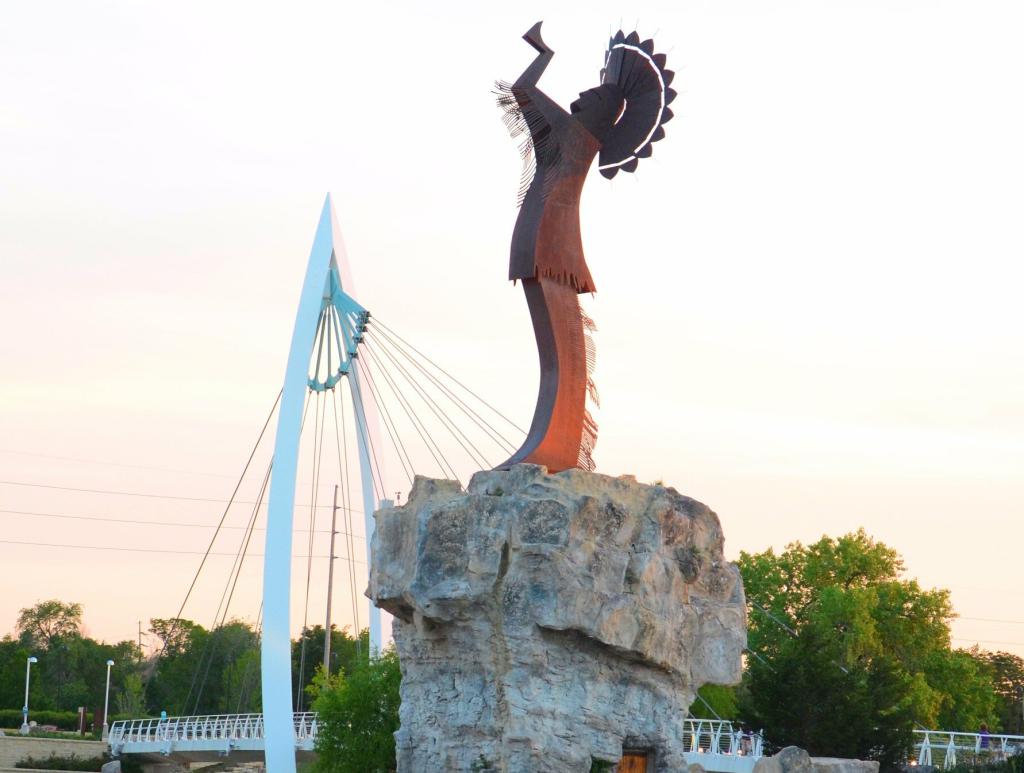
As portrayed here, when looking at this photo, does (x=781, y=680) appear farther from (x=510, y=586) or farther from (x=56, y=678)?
(x=56, y=678)

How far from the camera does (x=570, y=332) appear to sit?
22875 mm

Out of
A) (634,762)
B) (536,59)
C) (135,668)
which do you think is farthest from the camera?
(135,668)

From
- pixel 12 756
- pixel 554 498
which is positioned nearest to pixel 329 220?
pixel 554 498

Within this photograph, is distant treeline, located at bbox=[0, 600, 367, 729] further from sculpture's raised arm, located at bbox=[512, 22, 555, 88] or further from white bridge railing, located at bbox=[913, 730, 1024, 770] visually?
sculpture's raised arm, located at bbox=[512, 22, 555, 88]

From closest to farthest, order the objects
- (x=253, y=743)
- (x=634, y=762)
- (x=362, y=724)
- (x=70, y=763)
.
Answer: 1. (x=634, y=762)
2. (x=362, y=724)
3. (x=253, y=743)
4. (x=70, y=763)

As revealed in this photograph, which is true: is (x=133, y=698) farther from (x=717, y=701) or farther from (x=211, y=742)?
(x=717, y=701)

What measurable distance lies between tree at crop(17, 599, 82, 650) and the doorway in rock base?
64.5 m

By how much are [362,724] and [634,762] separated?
8966 millimetres

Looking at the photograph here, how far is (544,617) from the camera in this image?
65.1ft

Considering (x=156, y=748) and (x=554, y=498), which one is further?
(x=156, y=748)

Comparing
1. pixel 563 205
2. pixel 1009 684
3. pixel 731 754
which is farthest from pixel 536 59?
pixel 1009 684

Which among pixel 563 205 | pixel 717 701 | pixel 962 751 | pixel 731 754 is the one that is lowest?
pixel 717 701

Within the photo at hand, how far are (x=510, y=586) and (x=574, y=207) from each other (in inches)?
243

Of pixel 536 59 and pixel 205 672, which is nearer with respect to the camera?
pixel 536 59
